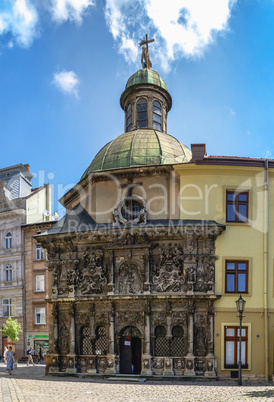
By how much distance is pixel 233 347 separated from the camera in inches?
940

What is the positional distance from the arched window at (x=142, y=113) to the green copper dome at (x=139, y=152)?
2.47 m

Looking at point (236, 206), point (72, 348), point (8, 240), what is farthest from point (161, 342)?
point (8, 240)

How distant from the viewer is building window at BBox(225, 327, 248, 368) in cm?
2377

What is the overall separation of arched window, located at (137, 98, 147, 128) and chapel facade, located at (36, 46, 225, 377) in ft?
24.5

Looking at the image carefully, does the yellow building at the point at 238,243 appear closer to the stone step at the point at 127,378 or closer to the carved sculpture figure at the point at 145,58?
the stone step at the point at 127,378

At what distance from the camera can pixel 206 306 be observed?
79.6ft

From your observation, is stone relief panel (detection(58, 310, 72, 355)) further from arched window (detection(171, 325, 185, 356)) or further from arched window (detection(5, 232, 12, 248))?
arched window (detection(5, 232, 12, 248))

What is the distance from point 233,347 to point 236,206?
794cm

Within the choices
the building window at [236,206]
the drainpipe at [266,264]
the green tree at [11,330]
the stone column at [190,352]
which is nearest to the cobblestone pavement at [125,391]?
the stone column at [190,352]

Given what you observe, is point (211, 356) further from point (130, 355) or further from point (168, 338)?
point (130, 355)

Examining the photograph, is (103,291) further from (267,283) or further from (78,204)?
(267,283)

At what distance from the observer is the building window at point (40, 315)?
41550 mm

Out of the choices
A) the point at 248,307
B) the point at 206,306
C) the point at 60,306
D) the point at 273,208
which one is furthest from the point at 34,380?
the point at 273,208

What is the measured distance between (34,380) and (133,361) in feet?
18.8
